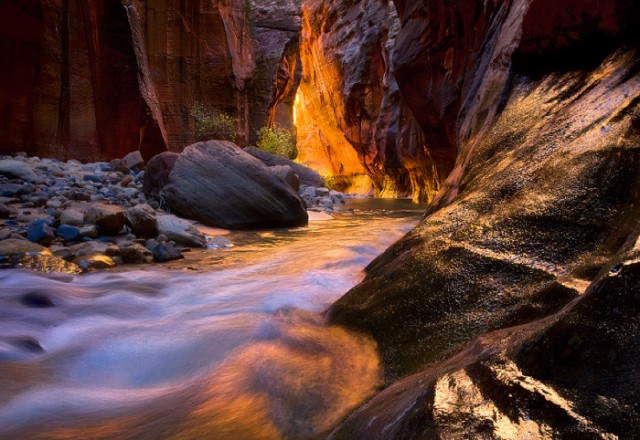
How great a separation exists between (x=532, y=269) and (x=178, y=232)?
4.22 m

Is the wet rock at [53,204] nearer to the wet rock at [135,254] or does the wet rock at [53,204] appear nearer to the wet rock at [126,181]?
the wet rock at [135,254]

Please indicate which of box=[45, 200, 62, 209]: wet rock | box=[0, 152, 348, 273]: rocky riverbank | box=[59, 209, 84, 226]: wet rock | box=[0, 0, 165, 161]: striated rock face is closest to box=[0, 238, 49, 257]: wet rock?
box=[0, 152, 348, 273]: rocky riverbank

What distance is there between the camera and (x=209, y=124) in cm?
1532

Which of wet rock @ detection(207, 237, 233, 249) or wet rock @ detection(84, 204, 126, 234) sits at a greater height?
wet rock @ detection(84, 204, 126, 234)

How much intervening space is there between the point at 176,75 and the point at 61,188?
10.2m

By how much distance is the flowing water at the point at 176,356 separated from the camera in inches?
55.6

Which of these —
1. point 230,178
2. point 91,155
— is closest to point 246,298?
point 230,178

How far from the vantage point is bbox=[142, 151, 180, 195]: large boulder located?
23.4 feet

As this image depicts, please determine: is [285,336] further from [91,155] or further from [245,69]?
[245,69]

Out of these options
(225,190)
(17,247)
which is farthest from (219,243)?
(17,247)

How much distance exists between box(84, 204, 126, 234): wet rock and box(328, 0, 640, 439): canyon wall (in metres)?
3.20

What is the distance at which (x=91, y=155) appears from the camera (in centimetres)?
1012

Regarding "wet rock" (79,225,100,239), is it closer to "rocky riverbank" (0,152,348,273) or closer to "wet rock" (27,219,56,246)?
"rocky riverbank" (0,152,348,273)

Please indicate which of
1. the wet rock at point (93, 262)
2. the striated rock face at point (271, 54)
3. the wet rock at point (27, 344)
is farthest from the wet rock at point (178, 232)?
the striated rock face at point (271, 54)
